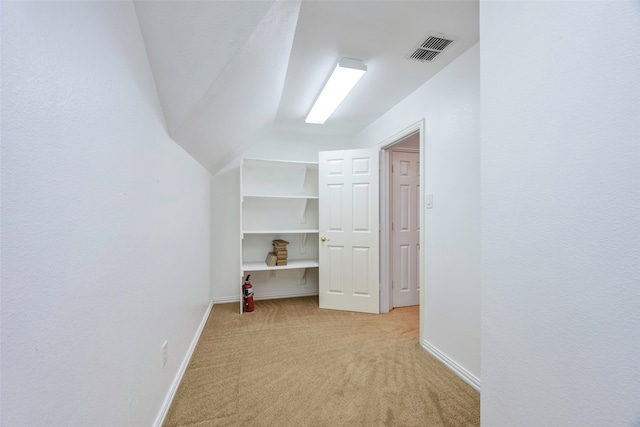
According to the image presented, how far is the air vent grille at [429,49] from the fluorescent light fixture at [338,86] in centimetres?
37

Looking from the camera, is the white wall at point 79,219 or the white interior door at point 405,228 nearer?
the white wall at point 79,219

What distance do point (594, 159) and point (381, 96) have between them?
2.13 meters

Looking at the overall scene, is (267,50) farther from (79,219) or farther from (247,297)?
(247,297)

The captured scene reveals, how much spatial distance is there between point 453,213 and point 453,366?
1.18m

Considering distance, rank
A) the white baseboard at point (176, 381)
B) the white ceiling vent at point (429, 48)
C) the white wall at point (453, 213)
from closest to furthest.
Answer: the white baseboard at point (176, 381), the white ceiling vent at point (429, 48), the white wall at point (453, 213)

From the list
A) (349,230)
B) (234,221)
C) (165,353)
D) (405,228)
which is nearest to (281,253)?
(234,221)

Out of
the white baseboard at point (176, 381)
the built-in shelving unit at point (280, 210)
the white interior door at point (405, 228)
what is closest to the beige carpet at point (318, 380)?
the white baseboard at point (176, 381)

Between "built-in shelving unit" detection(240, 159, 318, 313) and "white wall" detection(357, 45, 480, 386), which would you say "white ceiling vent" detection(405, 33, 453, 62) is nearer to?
"white wall" detection(357, 45, 480, 386)

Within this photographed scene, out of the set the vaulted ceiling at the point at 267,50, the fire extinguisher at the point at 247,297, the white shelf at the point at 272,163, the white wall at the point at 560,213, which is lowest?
the fire extinguisher at the point at 247,297

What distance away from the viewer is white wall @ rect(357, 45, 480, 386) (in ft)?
6.05


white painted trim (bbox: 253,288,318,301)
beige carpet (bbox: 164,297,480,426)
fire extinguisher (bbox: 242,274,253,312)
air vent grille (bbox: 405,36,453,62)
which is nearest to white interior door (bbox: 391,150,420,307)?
beige carpet (bbox: 164,297,480,426)

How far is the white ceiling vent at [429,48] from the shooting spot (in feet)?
5.70

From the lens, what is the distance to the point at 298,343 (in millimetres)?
2400

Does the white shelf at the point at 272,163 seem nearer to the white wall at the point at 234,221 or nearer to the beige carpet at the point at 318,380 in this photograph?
the white wall at the point at 234,221
